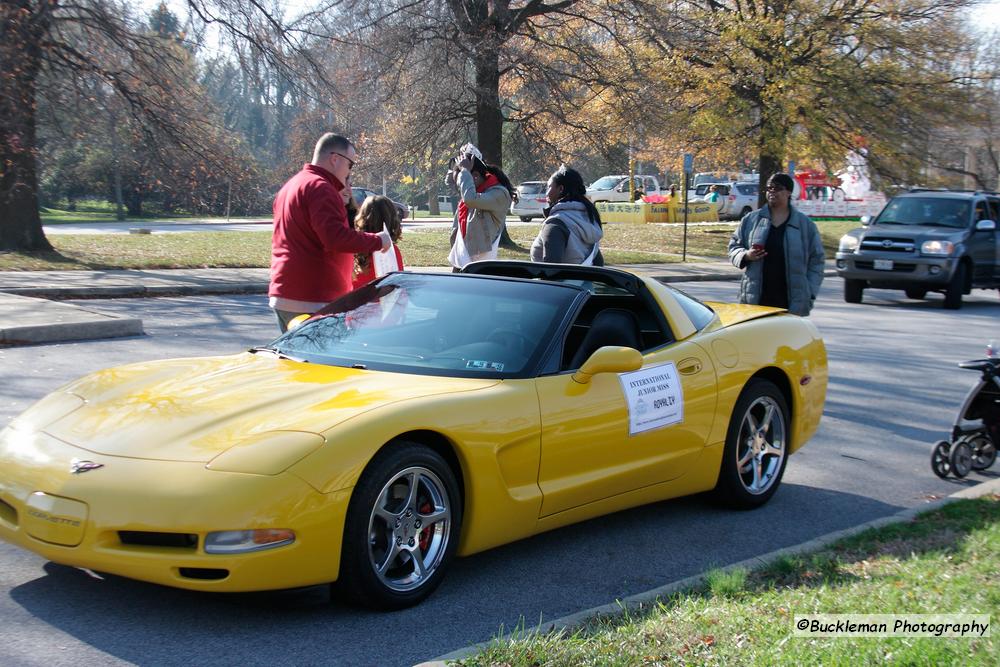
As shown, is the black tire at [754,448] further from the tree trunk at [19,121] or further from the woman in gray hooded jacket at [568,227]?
the tree trunk at [19,121]

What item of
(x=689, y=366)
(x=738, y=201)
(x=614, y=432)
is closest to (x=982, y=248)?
(x=689, y=366)

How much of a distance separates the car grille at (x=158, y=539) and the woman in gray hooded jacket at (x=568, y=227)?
426 cm

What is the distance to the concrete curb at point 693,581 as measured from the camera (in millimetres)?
3649

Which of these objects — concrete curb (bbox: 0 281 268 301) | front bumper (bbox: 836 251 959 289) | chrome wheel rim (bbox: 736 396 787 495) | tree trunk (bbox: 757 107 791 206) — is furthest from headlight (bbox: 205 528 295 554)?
tree trunk (bbox: 757 107 791 206)

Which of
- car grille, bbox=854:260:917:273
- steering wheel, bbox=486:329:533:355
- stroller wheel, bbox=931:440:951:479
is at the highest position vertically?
steering wheel, bbox=486:329:533:355

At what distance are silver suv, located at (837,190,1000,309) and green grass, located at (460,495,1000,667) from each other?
13.7 meters

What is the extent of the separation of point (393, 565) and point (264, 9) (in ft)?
53.9

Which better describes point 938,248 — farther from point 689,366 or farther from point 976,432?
point 689,366

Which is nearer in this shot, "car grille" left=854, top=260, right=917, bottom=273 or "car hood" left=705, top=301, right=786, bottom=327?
"car hood" left=705, top=301, right=786, bottom=327

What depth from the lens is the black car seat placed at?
519 centimetres

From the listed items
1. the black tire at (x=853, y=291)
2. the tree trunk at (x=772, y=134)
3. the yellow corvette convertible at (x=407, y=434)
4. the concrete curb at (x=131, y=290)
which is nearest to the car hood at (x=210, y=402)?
the yellow corvette convertible at (x=407, y=434)

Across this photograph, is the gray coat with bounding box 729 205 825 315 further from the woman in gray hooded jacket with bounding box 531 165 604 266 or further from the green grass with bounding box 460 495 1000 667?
the green grass with bounding box 460 495 1000 667

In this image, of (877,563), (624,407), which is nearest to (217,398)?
(624,407)

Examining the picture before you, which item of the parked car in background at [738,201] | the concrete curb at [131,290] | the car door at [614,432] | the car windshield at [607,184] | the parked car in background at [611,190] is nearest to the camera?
the car door at [614,432]
